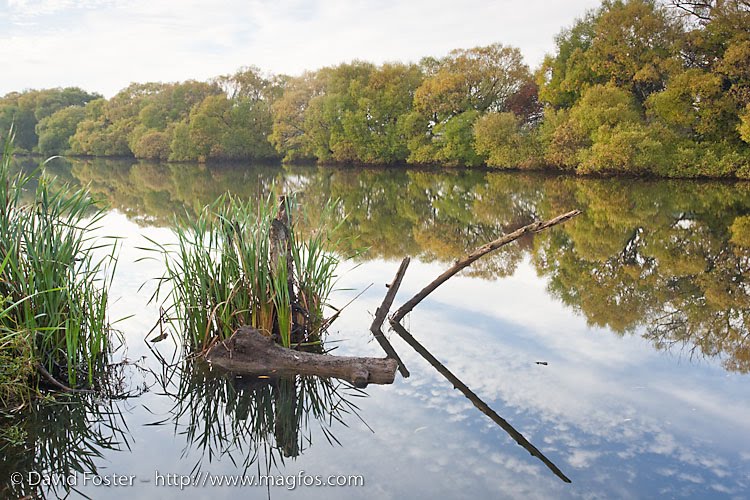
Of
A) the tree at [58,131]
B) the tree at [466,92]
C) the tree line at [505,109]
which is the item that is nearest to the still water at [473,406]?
the tree line at [505,109]

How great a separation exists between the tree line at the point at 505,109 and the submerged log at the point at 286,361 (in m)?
29.2

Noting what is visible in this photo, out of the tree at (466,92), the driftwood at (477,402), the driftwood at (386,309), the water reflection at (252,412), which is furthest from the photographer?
the tree at (466,92)

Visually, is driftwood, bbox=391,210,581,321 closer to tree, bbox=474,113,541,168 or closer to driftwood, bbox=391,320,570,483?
driftwood, bbox=391,320,570,483

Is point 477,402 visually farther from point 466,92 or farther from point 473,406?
point 466,92

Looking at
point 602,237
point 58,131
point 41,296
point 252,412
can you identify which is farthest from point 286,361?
point 58,131

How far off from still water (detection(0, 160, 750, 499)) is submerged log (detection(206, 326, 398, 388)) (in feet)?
0.46

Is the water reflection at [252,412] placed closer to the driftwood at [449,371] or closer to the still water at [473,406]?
the still water at [473,406]

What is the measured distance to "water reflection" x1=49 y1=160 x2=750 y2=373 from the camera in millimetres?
8648

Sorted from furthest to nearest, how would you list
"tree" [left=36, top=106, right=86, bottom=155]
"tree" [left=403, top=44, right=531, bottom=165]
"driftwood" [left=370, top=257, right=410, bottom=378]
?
"tree" [left=36, top=106, right=86, bottom=155]
"tree" [left=403, top=44, right=531, bottom=165]
"driftwood" [left=370, top=257, right=410, bottom=378]

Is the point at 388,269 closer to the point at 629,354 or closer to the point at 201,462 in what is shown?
the point at 629,354

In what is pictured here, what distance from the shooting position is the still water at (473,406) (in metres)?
4.48

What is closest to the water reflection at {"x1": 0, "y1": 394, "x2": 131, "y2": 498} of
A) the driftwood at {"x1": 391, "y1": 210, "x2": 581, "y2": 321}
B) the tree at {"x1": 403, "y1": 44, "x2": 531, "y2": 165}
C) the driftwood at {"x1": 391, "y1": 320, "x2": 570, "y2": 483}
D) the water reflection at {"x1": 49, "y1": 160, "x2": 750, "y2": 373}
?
the water reflection at {"x1": 49, "y1": 160, "x2": 750, "y2": 373}

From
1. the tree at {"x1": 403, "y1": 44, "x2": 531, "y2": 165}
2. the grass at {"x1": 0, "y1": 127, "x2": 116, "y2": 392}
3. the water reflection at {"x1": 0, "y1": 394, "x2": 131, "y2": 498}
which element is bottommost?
the water reflection at {"x1": 0, "y1": 394, "x2": 131, "y2": 498}

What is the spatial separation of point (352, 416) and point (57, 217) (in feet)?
10.2
